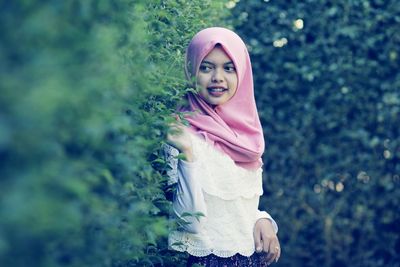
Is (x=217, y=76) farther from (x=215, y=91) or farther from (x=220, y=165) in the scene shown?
(x=220, y=165)

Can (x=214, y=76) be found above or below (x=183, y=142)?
above

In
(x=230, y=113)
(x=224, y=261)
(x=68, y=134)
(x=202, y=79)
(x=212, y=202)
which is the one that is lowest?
(x=224, y=261)

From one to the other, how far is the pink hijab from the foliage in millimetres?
2428

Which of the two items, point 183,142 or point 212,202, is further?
point 212,202

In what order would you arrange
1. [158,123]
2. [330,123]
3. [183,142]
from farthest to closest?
[330,123]
[183,142]
[158,123]

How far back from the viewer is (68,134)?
1674mm

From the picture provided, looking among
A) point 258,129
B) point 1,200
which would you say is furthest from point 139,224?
point 258,129

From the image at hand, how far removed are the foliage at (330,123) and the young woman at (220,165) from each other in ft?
8.22

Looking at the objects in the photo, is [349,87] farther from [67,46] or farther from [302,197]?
[67,46]

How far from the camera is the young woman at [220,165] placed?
3.30m

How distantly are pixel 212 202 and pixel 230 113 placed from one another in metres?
0.45

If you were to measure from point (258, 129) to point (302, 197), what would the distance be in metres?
2.69

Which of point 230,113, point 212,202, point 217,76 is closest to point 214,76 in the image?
point 217,76

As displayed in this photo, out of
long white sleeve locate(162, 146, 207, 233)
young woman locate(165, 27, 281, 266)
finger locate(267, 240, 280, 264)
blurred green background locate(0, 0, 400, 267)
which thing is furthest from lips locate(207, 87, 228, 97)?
finger locate(267, 240, 280, 264)
